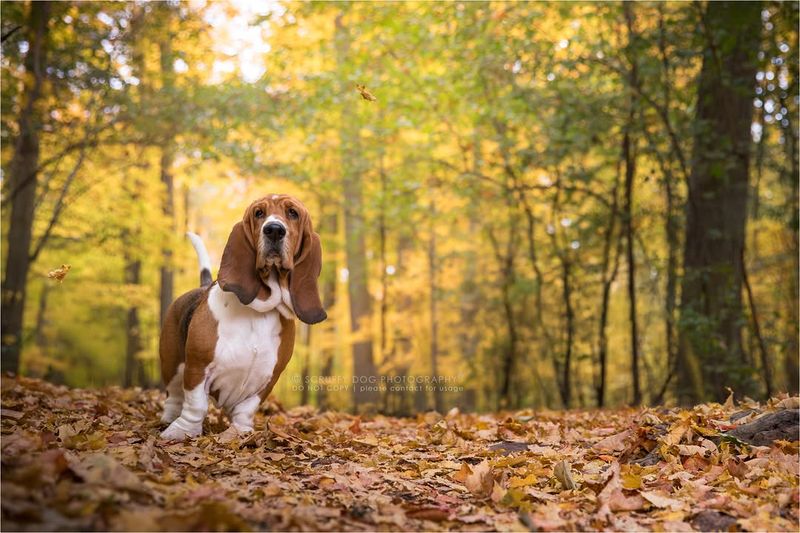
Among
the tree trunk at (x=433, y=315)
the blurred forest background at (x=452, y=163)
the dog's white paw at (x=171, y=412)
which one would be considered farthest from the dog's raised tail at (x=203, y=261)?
the tree trunk at (x=433, y=315)

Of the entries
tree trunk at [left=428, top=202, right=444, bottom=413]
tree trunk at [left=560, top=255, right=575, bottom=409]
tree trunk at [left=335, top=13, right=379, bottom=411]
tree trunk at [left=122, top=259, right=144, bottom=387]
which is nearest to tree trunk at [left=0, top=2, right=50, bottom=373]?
tree trunk at [left=335, top=13, right=379, bottom=411]

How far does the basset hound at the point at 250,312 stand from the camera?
429cm

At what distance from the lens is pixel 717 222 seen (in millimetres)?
8641

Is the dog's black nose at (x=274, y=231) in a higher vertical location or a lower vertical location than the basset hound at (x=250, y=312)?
higher

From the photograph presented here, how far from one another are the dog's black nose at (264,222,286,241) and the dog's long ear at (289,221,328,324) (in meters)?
0.26

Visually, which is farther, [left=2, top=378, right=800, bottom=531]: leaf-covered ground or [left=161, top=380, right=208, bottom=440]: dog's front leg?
[left=161, top=380, right=208, bottom=440]: dog's front leg

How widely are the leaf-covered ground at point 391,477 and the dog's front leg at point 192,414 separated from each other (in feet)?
0.39

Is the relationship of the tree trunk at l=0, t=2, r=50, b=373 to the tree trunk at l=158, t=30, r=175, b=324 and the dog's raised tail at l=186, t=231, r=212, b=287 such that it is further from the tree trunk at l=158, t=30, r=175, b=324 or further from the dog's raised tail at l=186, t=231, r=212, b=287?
the dog's raised tail at l=186, t=231, r=212, b=287

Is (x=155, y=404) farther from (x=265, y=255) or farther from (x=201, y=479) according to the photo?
(x=201, y=479)

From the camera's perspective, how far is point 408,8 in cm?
1245

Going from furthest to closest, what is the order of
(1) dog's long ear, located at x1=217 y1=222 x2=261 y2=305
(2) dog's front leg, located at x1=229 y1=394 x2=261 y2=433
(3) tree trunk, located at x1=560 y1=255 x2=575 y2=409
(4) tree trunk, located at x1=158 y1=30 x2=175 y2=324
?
(4) tree trunk, located at x1=158 y1=30 x2=175 y2=324
(3) tree trunk, located at x1=560 y1=255 x2=575 y2=409
(2) dog's front leg, located at x1=229 y1=394 x2=261 y2=433
(1) dog's long ear, located at x1=217 y1=222 x2=261 y2=305

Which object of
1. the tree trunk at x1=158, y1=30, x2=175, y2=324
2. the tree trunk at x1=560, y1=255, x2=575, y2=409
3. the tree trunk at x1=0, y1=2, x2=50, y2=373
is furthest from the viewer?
the tree trunk at x1=158, y1=30, x2=175, y2=324

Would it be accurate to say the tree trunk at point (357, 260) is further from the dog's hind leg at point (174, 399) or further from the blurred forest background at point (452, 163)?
the dog's hind leg at point (174, 399)

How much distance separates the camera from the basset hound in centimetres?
429
